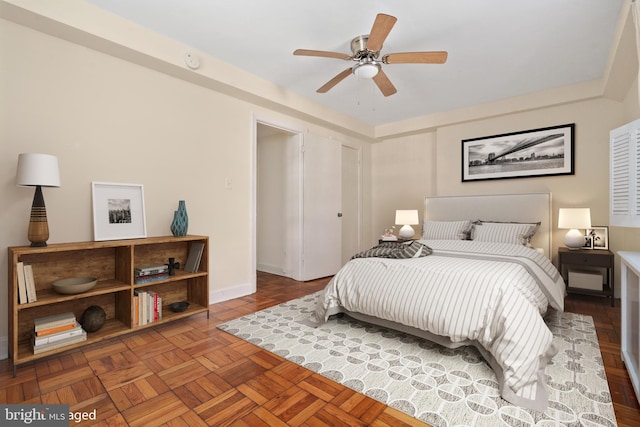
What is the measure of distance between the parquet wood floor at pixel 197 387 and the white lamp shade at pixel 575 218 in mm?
1385

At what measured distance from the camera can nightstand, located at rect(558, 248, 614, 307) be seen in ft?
10.2

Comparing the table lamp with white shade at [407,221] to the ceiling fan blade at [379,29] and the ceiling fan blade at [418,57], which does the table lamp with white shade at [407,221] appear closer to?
the ceiling fan blade at [418,57]

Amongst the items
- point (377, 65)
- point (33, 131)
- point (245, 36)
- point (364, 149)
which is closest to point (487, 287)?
point (377, 65)

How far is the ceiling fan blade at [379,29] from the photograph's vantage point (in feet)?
6.31

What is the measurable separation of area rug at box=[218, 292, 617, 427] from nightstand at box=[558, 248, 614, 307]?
2.23 feet

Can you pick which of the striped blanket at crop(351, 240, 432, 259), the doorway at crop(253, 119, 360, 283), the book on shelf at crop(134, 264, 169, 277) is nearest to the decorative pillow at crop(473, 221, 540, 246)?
the striped blanket at crop(351, 240, 432, 259)

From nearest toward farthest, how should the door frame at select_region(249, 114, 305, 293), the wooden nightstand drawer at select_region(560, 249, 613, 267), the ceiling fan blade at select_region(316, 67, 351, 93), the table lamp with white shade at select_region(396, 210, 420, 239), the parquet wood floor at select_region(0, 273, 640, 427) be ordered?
the parquet wood floor at select_region(0, 273, 640, 427)
the ceiling fan blade at select_region(316, 67, 351, 93)
the wooden nightstand drawer at select_region(560, 249, 613, 267)
the door frame at select_region(249, 114, 305, 293)
the table lamp with white shade at select_region(396, 210, 420, 239)

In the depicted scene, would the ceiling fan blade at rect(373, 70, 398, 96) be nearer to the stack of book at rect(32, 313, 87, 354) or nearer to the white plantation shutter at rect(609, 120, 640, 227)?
the white plantation shutter at rect(609, 120, 640, 227)

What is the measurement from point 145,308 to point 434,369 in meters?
2.21

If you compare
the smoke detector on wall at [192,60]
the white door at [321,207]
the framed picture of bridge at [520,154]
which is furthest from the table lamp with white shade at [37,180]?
the framed picture of bridge at [520,154]

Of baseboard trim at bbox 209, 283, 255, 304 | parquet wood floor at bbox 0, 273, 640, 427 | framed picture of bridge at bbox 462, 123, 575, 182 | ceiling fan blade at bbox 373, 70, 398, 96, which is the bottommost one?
parquet wood floor at bbox 0, 273, 640, 427

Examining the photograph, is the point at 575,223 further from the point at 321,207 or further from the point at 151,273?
the point at 151,273

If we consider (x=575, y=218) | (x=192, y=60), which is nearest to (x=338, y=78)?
(x=192, y=60)

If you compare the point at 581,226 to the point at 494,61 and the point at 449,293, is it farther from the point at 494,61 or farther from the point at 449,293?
the point at 449,293
